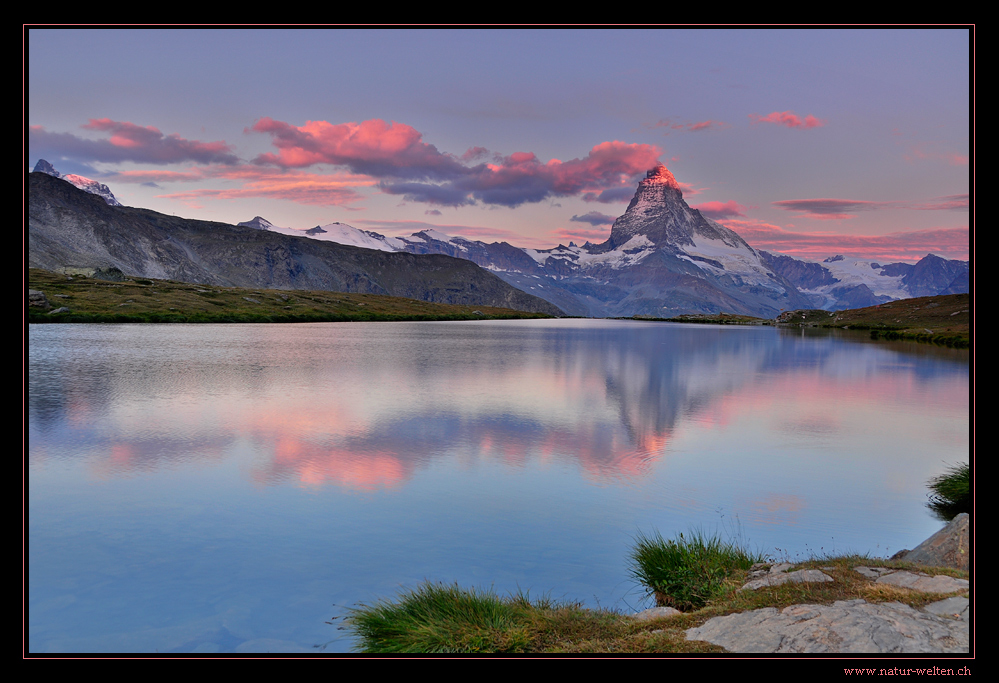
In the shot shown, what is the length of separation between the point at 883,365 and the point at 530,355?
44.0 m

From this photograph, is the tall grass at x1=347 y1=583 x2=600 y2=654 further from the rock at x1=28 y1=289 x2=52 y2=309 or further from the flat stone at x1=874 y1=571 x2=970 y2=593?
the rock at x1=28 y1=289 x2=52 y2=309

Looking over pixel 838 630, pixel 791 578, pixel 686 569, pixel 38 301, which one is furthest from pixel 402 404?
pixel 38 301

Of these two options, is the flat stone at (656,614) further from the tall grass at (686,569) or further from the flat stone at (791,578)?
the flat stone at (791,578)

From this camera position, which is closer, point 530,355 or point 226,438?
point 226,438

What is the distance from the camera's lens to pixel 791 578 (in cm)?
1271

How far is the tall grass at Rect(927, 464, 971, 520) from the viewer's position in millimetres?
21477

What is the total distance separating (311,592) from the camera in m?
14.4

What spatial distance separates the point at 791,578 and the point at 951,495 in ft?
47.0

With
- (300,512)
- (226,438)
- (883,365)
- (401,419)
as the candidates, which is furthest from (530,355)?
(300,512)

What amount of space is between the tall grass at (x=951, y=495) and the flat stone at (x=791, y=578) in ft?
38.2

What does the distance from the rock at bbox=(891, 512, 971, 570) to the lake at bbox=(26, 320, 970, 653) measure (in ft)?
9.12

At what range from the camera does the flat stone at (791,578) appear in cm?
1250
